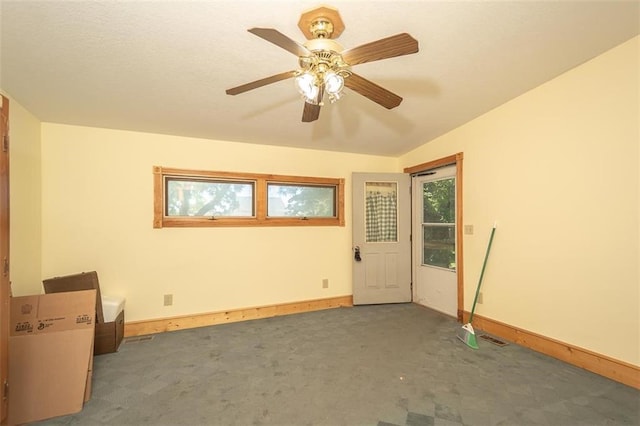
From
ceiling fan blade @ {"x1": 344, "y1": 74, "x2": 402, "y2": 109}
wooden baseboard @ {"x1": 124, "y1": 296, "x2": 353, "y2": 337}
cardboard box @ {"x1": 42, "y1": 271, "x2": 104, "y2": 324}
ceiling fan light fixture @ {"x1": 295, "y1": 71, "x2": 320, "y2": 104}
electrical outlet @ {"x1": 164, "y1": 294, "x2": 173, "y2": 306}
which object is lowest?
wooden baseboard @ {"x1": 124, "y1": 296, "x2": 353, "y2": 337}

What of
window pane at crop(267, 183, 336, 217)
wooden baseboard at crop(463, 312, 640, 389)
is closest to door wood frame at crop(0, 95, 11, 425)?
window pane at crop(267, 183, 336, 217)

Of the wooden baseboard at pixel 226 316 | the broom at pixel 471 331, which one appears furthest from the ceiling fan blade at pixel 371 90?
the wooden baseboard at pixel 226 316

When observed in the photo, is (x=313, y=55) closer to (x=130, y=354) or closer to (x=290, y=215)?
(x=290, y=215)

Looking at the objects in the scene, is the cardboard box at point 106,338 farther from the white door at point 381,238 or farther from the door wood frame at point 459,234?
the door wood frame at point 459,234

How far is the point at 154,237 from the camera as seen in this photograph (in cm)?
335

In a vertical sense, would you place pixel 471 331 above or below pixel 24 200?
below

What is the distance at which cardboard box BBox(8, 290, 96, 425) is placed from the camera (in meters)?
1.86

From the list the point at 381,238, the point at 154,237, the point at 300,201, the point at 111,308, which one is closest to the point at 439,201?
the point at 381,238

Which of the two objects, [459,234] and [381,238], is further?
[381,238]

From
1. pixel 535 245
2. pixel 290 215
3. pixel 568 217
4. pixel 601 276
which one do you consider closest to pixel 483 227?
pixel 535 245

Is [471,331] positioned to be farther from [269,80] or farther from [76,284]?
[76,284]

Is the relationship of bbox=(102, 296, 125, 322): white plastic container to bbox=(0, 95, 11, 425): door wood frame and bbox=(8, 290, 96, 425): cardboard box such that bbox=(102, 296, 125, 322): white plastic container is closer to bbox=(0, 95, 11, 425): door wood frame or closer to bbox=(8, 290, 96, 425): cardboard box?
bbox=(8, 290, 96, 425): cardboard box

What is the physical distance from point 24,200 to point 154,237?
113cm

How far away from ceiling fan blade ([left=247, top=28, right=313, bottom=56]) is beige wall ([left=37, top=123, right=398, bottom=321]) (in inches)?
98.6
